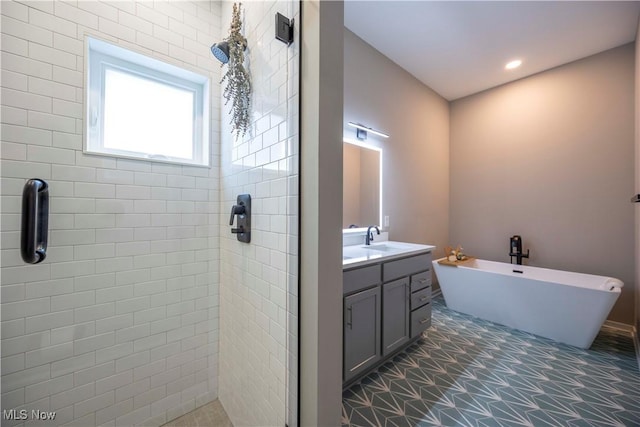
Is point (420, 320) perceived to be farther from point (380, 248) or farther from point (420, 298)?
point (380, 248)

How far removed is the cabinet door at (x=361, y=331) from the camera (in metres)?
1.54

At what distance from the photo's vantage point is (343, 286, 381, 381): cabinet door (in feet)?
5.07

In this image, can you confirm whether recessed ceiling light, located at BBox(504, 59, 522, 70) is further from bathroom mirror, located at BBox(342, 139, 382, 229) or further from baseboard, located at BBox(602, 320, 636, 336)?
baseboard, located at BBox(602, 320, 636, 336)

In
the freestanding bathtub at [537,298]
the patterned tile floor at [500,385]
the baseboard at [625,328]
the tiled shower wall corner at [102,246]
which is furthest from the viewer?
the baseboard at [625,328]

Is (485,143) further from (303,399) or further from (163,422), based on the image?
(163,422)

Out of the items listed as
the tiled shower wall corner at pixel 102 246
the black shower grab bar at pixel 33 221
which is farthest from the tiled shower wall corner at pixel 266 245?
the black shower grab bar at pixel 33 221

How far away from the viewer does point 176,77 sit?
5.19 feet

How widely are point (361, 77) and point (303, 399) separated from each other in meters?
2.63

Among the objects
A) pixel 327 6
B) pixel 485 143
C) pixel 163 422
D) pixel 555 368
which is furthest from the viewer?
pixel 485 143

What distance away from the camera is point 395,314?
1.91 meters

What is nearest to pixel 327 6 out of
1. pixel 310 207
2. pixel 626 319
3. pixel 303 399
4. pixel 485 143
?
pixel 310 207

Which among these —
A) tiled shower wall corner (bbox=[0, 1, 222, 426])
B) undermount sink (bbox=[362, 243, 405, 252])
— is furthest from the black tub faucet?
tiled shower wall corner (bbox=[0, 1, 222, 426])

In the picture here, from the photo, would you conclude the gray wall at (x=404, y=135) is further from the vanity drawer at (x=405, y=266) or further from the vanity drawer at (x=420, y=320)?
the vanity drawer at (x=420, y=320)

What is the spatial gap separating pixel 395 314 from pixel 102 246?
1.97 m
